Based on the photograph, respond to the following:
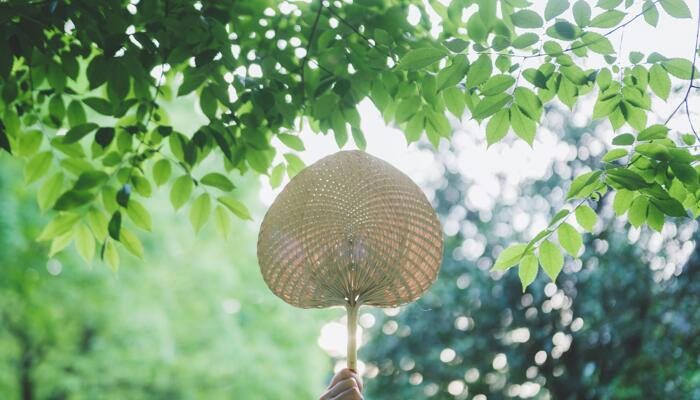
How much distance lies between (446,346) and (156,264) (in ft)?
12.7

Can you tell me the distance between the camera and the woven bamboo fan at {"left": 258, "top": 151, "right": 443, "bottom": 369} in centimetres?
165

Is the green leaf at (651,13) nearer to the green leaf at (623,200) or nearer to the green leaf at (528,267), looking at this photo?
the green leaf at (623,200)

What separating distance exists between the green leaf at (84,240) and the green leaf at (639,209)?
181cm

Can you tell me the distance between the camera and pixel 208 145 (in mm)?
2133

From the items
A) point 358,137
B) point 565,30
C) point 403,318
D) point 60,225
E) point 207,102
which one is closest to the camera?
point 565,30

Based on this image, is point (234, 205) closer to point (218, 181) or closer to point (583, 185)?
point (218, 181)

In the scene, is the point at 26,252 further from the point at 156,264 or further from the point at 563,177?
the point at 563,177

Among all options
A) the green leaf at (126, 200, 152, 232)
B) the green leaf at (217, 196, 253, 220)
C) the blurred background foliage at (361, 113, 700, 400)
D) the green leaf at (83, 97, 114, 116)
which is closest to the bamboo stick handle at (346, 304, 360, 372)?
the green leaf at (217, 196, 253, 220)

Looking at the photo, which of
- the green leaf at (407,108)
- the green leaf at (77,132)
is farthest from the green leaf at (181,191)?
the green leaf at (407,108)

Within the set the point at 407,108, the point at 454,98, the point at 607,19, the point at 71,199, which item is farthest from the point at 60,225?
the point at 607,19

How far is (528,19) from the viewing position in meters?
1.56

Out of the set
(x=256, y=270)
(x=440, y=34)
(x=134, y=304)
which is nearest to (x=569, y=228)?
(x=440, y=34)

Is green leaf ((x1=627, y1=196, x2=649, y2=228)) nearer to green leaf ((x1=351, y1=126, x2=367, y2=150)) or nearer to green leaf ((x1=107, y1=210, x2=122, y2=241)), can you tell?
green leaf ((x1=351, y1=126, x2=367, y2=150))

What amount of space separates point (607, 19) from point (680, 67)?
24 cm
